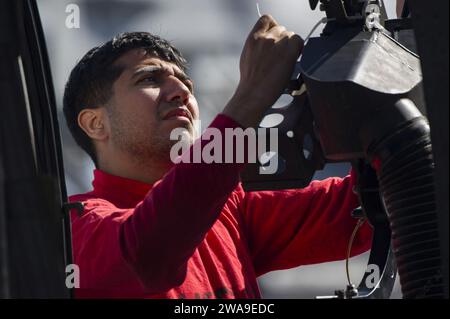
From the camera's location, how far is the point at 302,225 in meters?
4.36

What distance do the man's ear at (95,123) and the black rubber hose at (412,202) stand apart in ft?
7.10

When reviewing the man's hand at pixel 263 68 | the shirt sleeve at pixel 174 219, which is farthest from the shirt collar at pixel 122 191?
the man's hand at pixel 263 68

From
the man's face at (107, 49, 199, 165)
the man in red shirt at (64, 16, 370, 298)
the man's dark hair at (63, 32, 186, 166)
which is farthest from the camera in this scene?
the man's dark hair at (63, 32, 186, 166)

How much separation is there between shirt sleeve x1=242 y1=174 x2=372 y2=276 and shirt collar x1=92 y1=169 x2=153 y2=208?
0.39 m

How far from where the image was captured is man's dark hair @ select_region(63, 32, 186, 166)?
4.74 meters

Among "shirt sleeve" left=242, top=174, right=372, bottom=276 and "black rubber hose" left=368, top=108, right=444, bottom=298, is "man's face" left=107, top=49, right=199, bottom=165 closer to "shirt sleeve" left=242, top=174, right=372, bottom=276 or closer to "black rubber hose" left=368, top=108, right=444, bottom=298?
"shirt sleeve" left=242, top=174, right=372, bottom=276

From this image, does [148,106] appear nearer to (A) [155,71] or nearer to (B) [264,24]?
(A) [155,71]

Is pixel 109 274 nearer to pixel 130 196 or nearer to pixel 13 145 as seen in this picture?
pixel 130 196

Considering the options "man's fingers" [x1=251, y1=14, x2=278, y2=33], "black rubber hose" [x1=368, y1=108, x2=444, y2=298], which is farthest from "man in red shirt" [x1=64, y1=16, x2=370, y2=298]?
"black rubber hose" [x1=368, y1=108, x2=444, y2=298]

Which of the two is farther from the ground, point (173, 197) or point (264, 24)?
point (264, 24)

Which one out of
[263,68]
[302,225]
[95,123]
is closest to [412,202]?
[263,68]

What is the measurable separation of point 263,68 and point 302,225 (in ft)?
4.16

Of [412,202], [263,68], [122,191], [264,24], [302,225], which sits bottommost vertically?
[412,202]

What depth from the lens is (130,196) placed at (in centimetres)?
450
